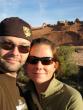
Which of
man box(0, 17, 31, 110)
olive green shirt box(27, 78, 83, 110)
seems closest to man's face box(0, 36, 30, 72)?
man box(0, 17, 31, 110)

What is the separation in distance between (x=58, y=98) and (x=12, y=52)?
76 centimetres

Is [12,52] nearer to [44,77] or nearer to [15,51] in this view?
[15,51]

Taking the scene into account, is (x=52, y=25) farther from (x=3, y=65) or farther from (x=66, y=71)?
(x=3, y=65)

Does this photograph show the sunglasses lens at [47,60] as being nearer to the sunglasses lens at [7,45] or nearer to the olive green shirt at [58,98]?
the olive green shirt at [58,98]

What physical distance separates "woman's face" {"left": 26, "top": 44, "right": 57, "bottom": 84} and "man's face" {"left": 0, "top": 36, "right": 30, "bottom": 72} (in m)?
0.43

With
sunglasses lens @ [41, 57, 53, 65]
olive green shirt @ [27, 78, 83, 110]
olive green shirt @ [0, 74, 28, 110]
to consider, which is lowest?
olive green shirt @ [27, 78, 83, 110]

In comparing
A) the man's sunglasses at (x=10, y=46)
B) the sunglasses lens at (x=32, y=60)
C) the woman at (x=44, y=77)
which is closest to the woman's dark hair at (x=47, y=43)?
the woman at (x=44, y=77)

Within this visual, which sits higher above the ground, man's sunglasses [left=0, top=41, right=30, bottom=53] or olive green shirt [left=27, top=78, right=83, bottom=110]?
man's sunglasses [left=0, top=41, right=30, bottom=53]

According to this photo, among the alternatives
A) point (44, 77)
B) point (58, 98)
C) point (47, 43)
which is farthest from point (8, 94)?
point (47, 43)

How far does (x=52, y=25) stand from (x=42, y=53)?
75596 millimetres

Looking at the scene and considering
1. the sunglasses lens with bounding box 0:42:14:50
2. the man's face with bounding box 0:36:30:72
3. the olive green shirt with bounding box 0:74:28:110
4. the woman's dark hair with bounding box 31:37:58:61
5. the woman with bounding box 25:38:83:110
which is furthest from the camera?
the woman's dark hair with bounding box 31:37:58:61

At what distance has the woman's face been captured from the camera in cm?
438

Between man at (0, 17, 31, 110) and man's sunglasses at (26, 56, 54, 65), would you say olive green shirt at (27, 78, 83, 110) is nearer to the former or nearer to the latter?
man's sunglasses at (26, 56, 54, 65)

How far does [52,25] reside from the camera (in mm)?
79750
